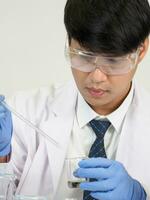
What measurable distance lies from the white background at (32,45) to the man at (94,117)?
1.56ft

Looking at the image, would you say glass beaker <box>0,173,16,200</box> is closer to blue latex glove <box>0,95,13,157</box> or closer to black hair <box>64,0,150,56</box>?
blue latex glove <box>0,95,13,157</box>

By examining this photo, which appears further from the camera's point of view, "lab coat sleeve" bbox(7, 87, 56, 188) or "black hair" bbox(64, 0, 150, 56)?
"lab coat sleeve" bbox(7, 87, 56, 188)

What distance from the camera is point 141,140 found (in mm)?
1510

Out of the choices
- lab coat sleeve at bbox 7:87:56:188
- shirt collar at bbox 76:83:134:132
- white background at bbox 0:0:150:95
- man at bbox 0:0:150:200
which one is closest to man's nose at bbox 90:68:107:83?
man at bbox 0:0:150:200

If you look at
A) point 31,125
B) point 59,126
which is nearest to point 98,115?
point 59,126

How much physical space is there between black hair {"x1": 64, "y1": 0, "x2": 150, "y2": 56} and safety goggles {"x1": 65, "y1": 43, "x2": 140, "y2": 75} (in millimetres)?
27

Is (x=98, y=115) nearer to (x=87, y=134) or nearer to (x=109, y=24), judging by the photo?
(x=87, y=134)

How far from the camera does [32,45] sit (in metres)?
2.07

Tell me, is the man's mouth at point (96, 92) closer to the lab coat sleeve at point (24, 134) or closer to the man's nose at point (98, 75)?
the man's nose at point (98, 75)

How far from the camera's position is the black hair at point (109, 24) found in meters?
1.18

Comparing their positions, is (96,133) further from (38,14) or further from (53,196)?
(38,14)

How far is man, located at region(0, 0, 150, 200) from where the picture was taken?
121 cm

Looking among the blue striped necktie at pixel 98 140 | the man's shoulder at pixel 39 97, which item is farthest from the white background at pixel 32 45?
the blue striped necktie at pixel 98 140

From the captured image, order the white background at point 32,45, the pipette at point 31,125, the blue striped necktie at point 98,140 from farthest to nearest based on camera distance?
the white background at point 32,45, the pipette at point 31,125, the blue striped necktie at point 98,140
